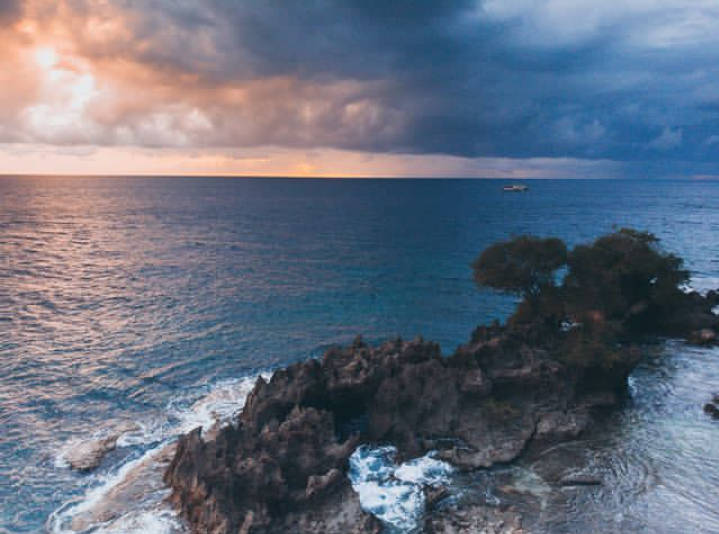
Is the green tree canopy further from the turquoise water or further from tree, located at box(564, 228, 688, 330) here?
the turquoise water

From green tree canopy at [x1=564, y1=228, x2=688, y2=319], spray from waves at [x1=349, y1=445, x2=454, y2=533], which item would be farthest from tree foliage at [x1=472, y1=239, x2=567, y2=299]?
spray from waves at [x1=349, y1=445, x2=454, y2=533]

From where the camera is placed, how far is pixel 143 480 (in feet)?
109

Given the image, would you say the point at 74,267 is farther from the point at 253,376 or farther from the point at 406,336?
the point at 406,336

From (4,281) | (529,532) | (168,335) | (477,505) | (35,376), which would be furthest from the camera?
(4,281)

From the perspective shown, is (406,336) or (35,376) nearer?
(35,376)

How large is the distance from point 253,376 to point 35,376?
23030mm

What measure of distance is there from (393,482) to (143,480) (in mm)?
17859

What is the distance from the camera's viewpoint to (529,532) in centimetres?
2756

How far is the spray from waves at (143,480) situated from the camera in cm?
2909

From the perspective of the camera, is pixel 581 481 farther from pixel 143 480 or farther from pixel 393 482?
pixel 143 480

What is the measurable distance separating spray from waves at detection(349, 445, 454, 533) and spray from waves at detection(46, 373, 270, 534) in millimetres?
12104

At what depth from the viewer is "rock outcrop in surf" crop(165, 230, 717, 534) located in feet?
93.5

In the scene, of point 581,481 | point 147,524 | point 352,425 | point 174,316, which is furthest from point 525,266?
point 174,316

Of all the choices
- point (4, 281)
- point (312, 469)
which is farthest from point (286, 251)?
point (312, 469)
